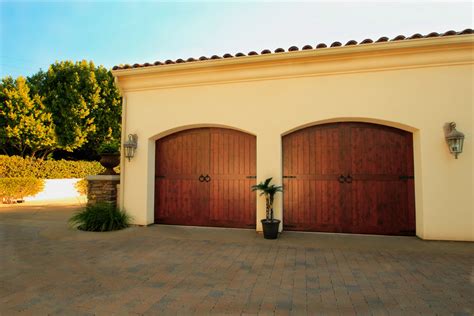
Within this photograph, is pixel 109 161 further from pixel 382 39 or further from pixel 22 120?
pixel 22 120

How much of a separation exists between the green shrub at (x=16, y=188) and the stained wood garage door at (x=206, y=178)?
27.1 feet

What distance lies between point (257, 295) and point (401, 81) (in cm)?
475

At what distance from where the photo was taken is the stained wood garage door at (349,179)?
5047mm

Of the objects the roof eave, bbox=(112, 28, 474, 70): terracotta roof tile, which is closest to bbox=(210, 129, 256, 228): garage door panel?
the roof eave

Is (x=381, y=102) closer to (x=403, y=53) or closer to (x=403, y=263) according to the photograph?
(x=403, y=53)

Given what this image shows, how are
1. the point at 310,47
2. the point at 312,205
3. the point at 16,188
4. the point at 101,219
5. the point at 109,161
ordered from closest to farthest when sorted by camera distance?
the point at 310,47 → the point at 312,205 → the point at 101,219 → the point at 109,161 → the point at 16,188

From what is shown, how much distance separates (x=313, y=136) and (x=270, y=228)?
7.10ft

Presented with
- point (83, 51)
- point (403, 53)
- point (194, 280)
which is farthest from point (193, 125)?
point (83, 51)

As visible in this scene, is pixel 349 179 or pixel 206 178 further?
pixel 206 178

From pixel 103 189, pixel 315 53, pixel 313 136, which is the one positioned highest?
pixel 315 53

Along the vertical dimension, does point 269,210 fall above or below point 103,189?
below

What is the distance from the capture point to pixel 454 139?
14.6 feet

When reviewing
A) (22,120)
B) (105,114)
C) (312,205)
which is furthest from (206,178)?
(22,120)

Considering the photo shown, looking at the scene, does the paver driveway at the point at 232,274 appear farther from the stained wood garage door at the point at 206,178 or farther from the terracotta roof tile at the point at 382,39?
the terracotta roof tile at the point at 382,39
